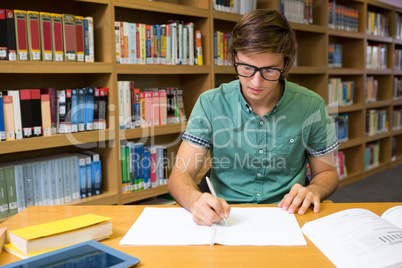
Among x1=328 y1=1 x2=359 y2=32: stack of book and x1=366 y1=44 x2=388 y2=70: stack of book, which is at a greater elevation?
x1=328 y1=1 x2=359 y2=32: stack of book

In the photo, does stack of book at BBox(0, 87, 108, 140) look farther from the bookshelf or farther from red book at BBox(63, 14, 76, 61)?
red book at BBox(63, 14, 76, 61)

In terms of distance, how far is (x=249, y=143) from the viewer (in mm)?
1512

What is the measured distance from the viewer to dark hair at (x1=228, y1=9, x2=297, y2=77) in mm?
1319

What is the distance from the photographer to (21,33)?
1908mm

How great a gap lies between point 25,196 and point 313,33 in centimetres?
305

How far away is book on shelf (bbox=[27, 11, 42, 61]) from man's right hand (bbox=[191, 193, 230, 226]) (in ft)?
4.56

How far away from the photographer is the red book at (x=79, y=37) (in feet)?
6.89

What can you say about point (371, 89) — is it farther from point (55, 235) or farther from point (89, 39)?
point (55, 235)

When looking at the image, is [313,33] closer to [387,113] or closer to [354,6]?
[354,6]

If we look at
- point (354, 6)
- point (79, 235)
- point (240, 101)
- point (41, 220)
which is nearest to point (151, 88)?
point (240, 101)

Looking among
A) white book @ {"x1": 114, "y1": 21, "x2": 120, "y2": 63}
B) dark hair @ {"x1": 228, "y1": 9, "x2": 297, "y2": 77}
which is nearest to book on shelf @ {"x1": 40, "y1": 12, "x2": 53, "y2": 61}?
white book @ {"x1": 114, "y1": 21, "x2": 120, "y2": 63}

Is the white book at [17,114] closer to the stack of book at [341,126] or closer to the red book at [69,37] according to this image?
the red book at [69,37]

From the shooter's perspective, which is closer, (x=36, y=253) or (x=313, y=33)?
(x=36, y=253)

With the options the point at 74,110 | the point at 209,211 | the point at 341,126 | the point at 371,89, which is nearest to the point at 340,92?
the point at 341,126
